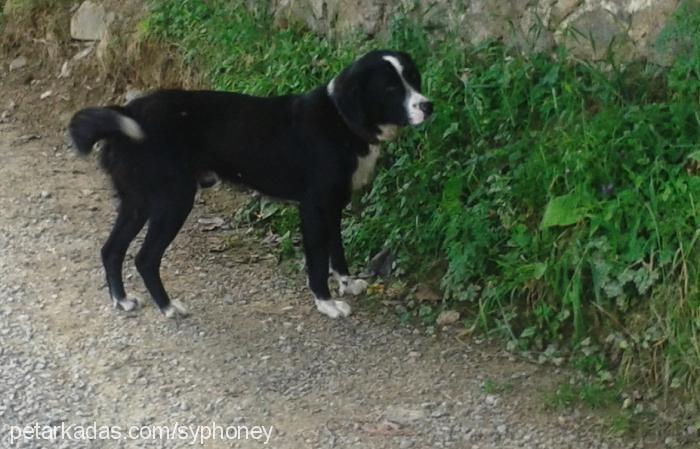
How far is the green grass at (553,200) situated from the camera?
15.5 ft

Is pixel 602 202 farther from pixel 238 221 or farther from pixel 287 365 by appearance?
pixel 238 221

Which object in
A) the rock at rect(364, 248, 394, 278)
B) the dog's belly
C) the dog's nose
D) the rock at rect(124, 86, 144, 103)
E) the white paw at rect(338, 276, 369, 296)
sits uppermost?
the dog's nose

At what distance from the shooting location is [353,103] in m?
5.23

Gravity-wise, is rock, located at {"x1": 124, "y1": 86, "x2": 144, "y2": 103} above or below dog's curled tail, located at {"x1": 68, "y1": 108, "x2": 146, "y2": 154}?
below

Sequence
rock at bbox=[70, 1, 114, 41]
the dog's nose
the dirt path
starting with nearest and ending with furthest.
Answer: the dirt path < the dog's nose < rock at bbox=[70, 1, 114, 41]

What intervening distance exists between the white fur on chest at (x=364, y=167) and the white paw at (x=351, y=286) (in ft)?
1.55

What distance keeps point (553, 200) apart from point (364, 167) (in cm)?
85

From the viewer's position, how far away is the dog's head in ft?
17.1

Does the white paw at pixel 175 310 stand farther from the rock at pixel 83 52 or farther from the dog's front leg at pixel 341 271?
the rock at pixel 83 52

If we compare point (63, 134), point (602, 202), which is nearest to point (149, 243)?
point (602, 202)

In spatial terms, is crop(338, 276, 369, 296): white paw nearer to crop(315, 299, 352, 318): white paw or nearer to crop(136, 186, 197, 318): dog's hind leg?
crop(315, 299, 352, 318): white paw

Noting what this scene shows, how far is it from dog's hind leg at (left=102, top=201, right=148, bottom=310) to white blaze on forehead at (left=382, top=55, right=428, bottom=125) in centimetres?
124

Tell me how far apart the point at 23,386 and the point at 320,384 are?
1143 millimetres

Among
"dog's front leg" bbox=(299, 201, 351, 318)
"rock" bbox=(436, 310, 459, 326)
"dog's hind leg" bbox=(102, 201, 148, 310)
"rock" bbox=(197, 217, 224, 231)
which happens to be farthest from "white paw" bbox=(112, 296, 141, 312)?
"rock" bbox=(436, 310, 459, 326)
